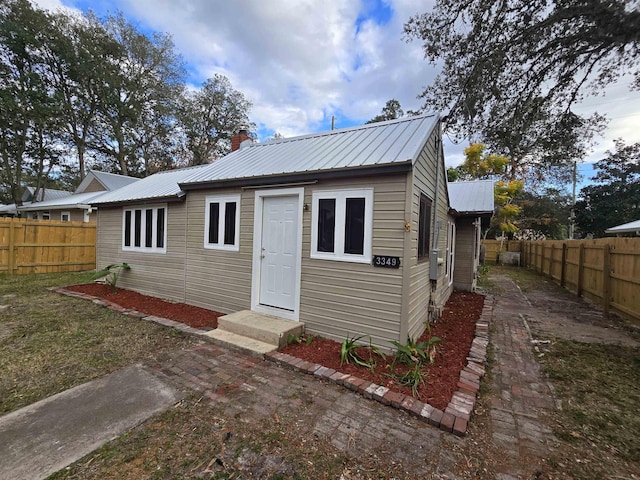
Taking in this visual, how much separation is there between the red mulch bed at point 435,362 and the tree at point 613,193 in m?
26.3

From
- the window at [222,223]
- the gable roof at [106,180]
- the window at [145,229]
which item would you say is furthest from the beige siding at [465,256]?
the gable roof at [106,180]

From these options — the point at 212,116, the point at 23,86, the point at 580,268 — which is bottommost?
the point at 580,268

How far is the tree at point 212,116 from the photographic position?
24.4 m

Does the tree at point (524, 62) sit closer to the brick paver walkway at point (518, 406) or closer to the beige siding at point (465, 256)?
the beige siding at point (465, 256)

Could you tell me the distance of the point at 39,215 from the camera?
729 inches

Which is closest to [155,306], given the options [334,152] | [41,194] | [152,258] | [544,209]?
[152,258]

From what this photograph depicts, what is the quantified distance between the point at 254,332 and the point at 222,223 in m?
2.45

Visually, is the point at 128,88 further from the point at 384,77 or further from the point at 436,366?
the point at 436,366

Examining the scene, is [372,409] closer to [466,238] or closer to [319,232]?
[319,232]

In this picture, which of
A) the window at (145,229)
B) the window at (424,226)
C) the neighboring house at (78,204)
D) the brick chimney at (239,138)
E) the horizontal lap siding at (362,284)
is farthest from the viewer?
the neighboring house at (78,204)

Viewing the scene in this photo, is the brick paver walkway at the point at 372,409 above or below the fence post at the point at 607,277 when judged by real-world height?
below

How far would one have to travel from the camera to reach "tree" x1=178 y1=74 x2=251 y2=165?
24422mm

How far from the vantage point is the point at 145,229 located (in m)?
7.51

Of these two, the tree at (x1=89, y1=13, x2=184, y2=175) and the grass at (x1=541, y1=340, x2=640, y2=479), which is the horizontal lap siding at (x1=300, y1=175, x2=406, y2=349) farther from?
the tree at (x1=89, y1=13, x2=184, y2=175)
